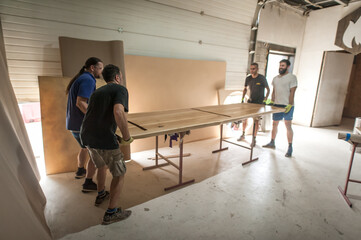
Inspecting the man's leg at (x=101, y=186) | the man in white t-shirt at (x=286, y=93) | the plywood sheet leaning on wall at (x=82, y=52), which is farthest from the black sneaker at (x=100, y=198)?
the man in white t-shirt at (x=286, y=93)

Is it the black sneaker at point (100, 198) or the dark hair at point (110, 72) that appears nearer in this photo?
the dark hair at point (110, 72)

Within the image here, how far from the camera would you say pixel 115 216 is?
2.07m

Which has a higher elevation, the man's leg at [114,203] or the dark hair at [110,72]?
the dark hair at [110,72]

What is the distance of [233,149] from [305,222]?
7.21ft

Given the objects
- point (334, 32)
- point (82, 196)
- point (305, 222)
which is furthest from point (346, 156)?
point (82, 196)

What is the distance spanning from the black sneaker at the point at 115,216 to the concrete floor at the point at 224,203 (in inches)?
2.2

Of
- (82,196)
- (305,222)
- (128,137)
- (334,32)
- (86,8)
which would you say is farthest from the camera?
(334,32)

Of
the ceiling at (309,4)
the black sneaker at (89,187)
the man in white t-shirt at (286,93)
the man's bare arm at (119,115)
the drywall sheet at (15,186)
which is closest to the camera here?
the drywall sheet at (15,186)

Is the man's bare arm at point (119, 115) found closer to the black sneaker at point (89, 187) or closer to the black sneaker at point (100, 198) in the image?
the black sneaker at point (100, 198)

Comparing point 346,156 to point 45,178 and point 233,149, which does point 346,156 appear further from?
point 45,178

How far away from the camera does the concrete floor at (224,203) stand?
200cm

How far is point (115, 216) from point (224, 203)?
4.14ft

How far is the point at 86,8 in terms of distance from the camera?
309cm

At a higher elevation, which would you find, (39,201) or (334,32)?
(334,32)
